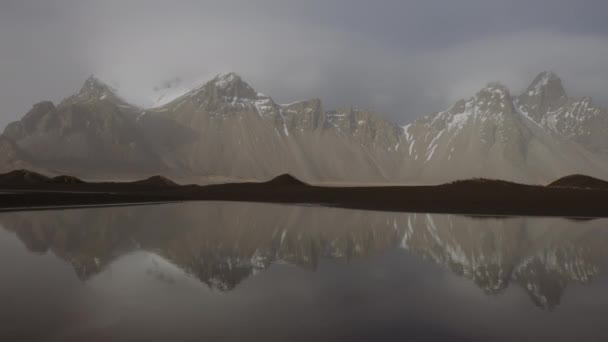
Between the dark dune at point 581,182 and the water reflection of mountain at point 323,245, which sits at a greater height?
the dark dune at point 581,182

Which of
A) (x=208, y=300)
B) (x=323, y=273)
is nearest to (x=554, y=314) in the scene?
(x=323, y=273)

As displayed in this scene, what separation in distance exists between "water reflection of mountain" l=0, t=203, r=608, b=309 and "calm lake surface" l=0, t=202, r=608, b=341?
0.07m

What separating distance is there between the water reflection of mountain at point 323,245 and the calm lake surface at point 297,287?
70 millimetres

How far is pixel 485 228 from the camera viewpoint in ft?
79.8

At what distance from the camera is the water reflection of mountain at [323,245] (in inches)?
490

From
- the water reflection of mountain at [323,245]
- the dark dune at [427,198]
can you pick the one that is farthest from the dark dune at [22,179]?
the water reflection of mountain at [323,245]

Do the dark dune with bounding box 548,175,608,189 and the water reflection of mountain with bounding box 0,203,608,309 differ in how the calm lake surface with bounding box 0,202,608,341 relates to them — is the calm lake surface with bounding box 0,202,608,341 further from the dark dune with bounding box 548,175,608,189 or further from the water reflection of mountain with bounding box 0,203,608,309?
the dark dune with bounding box 548,175,608,189

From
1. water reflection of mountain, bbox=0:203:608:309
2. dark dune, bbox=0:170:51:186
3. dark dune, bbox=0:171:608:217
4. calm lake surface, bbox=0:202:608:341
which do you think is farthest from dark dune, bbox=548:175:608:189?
dark dune, bbox=0:170:51:186

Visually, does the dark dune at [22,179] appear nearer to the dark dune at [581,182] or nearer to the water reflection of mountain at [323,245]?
the water reflection of mountain at [323,245]

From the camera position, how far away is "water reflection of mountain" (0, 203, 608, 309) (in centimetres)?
1244

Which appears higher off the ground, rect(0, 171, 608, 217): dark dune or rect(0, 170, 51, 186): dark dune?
rect(0, 170, 51, 186): dark dune

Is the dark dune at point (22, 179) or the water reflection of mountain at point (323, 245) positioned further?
the dark dune at point (22, 179)

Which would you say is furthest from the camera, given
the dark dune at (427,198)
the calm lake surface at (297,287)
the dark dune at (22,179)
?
the dark dune at (22,179)

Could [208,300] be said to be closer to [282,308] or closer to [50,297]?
[282,308]
